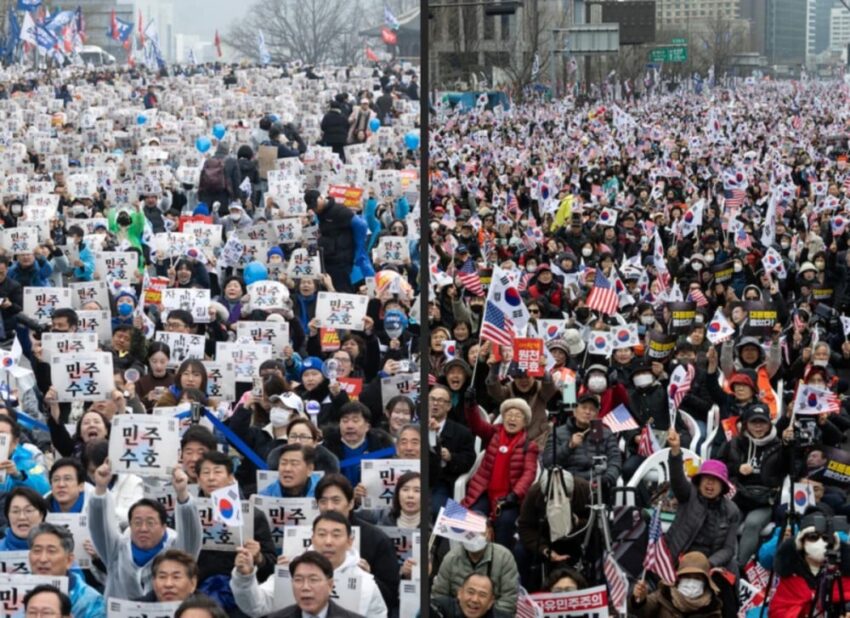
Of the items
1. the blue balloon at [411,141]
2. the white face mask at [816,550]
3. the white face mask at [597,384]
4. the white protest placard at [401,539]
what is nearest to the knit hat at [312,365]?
the white face mask at [597,384]

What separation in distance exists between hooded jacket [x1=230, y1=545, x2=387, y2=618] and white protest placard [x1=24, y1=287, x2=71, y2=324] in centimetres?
616

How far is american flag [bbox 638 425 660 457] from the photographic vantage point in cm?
948

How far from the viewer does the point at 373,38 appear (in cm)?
1681

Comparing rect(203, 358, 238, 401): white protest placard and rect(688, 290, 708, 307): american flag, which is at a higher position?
rect(203, 358, 238, 401): white protest placard

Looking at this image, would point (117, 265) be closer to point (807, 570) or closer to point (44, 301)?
point (44, 301)

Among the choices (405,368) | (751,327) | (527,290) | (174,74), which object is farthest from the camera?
(174,74)

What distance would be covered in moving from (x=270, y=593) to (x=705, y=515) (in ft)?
8.12

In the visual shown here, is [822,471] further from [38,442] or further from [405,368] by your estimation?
[38,442]

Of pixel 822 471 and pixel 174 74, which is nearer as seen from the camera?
pixel 822 471

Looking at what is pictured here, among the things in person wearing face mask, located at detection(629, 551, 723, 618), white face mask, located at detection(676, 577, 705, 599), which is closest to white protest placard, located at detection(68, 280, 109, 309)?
person wearing face mask, located at detection(629, 551, 723, 618)

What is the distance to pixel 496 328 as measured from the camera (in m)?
10.7

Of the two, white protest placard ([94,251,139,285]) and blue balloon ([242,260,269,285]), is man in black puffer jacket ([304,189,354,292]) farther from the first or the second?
white protest placard ([94,251,139,285])

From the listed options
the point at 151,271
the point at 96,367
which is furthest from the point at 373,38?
the point at 96,367

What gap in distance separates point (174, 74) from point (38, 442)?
3097 cm
